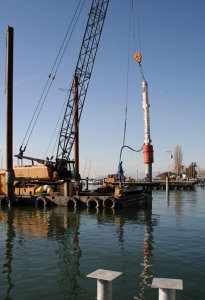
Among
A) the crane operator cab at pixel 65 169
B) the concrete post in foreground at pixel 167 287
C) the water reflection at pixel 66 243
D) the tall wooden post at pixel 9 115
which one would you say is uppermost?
the tall wooden post at pixel 9 115

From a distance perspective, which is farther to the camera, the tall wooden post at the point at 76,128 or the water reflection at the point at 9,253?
the tall wooden post at the point at 76,128

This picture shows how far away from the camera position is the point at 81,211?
95.3ft

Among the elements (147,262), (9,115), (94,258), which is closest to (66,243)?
(94,258)

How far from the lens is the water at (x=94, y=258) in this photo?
8.73 metres

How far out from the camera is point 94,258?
39.2 ft

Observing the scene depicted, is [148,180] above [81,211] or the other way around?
above

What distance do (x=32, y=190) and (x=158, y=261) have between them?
26.7 meters

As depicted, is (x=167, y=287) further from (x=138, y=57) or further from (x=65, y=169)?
(x=65, y=169)

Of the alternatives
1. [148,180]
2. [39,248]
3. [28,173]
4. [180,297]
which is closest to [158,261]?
[180,297]

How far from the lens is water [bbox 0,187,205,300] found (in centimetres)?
873

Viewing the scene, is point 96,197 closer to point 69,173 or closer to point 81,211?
point 81,211

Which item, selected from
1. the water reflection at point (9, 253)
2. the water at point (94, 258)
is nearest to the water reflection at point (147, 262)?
the water at point (94, 258)

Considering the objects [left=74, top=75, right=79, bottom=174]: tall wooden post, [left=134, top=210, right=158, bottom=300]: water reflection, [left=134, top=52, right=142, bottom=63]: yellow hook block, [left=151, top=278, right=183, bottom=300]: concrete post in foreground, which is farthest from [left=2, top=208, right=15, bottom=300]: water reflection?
[left=74, top=75, right=79, bottom=174]: tall wooden post

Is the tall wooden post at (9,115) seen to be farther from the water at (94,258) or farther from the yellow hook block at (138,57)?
the yellow hook block at (138,57)
